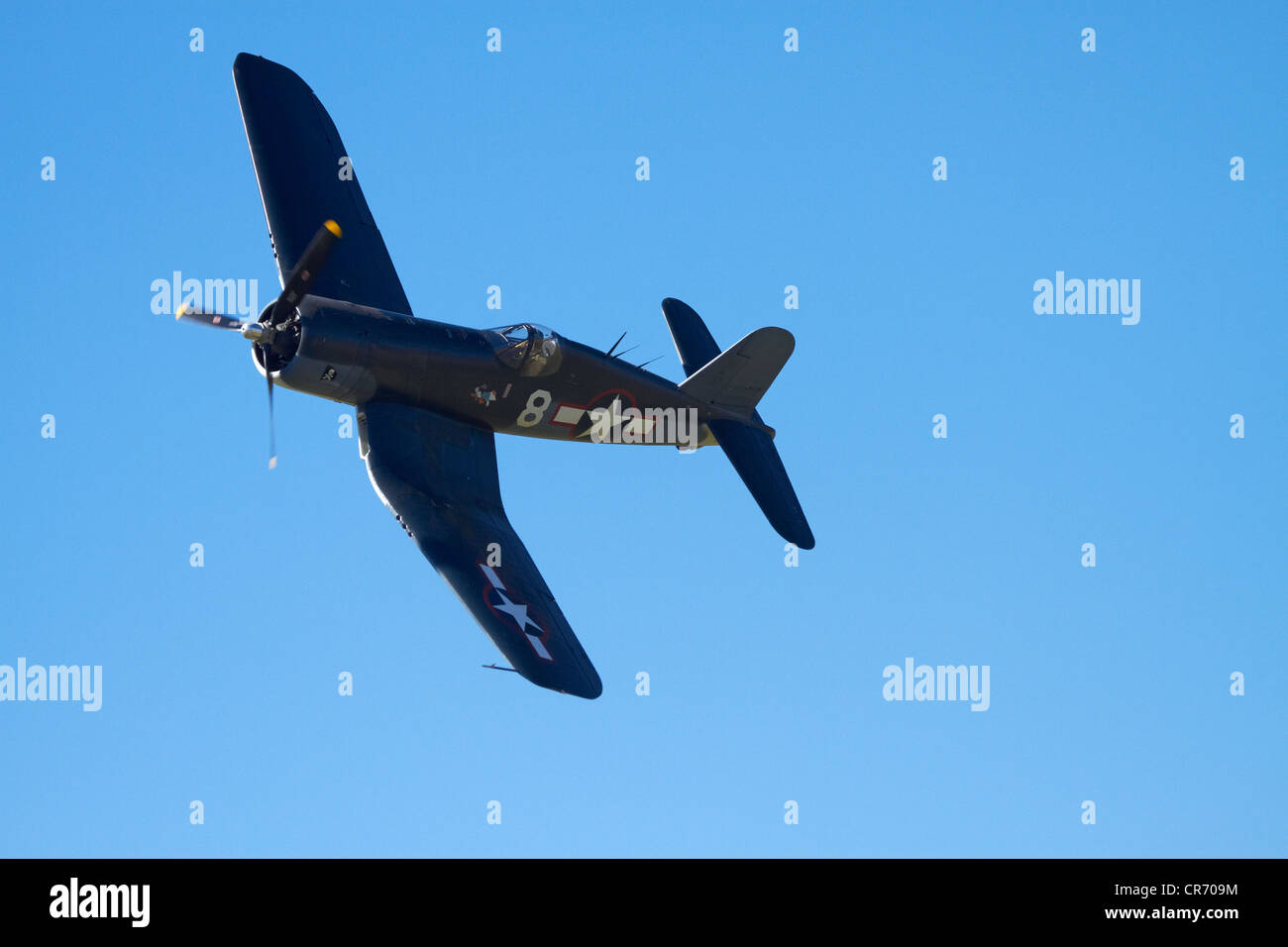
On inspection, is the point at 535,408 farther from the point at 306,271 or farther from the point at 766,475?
the point at 306,271

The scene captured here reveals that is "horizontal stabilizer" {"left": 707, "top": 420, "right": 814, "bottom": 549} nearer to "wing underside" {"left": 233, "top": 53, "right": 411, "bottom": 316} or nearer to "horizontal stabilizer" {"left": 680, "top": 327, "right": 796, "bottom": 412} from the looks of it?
"horizontal stabilizer" {"left": 680, "top": 327, "right": 796, "bottom": 412}

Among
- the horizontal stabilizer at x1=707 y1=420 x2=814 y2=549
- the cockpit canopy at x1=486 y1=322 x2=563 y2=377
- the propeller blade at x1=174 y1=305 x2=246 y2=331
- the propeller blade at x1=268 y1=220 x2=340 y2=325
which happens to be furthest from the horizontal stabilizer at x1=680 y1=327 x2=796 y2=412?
the propeller blade at x1=174 y1=305 x2=246 y2=331

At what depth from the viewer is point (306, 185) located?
31.1m

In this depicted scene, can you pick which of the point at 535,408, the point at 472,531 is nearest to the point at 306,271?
the point at 472,531

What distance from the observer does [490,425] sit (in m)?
29.3

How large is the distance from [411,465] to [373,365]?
6.30 ft

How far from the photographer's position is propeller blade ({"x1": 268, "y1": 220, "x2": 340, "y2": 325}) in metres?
25.9

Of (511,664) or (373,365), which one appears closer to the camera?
(511,664)

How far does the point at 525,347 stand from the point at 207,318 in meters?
5.79

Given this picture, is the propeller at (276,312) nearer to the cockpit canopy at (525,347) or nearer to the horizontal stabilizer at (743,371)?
the cockpit canopy at (525,347)

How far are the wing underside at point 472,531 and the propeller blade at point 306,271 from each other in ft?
7.72

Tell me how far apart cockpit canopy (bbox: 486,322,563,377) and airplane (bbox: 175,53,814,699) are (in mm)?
37

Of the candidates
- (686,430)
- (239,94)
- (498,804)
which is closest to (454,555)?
(498,804)
